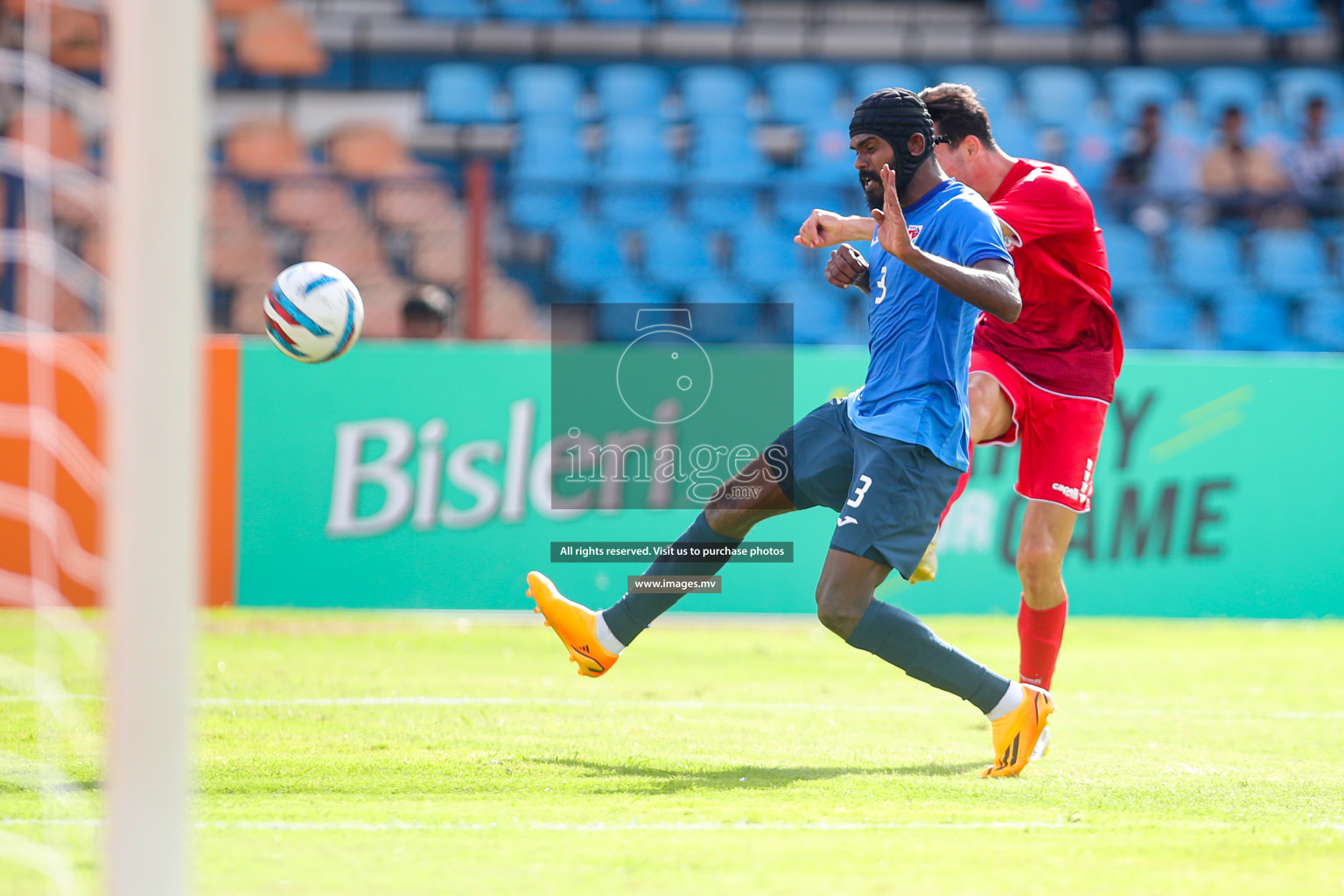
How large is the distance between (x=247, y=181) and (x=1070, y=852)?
27.7 feet

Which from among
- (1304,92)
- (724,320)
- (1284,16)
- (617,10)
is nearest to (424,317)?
(724,320)

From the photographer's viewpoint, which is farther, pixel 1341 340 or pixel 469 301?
pixel 1341 340

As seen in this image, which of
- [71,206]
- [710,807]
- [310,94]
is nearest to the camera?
[710,807]

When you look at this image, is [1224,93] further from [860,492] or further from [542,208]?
[860,492]

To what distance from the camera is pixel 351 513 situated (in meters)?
8.70

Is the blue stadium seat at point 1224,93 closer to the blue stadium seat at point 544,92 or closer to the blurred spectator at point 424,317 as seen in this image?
the blue stadium seat at point 544,92

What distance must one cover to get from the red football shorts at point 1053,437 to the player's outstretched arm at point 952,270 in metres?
1.23

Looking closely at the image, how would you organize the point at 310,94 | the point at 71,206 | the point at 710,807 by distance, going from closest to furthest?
the point at 710,807
the point at 71,206
the point at 310,94

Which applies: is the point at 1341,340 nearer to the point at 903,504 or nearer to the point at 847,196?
the point at 847,196

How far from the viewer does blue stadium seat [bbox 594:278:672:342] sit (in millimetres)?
10781

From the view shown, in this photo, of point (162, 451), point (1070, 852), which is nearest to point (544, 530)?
point (1070, 852)

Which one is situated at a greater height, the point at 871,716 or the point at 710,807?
the point at 710,807

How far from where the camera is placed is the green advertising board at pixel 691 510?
28.6ft

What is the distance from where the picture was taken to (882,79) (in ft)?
49.8
